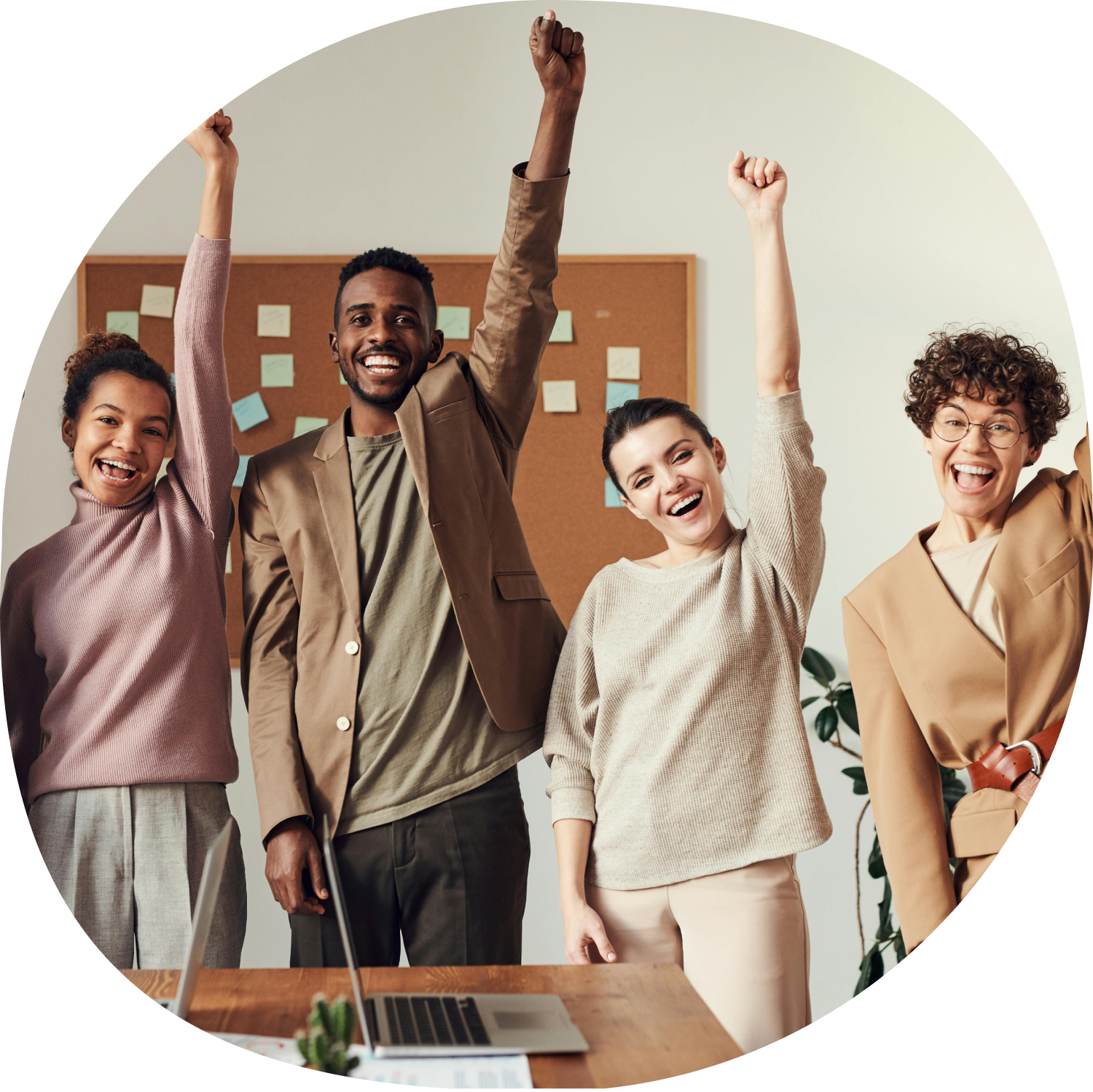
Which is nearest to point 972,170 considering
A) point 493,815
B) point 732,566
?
point 732,566

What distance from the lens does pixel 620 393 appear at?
1610 millimetres

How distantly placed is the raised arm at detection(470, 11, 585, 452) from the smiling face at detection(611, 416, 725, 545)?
0.20 m

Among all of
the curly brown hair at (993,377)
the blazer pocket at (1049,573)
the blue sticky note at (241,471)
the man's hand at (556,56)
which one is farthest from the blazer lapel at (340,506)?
the blazer pocket at (1049,573)

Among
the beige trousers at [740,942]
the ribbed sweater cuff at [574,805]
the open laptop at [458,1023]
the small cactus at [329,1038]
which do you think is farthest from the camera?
the ribbed sweater cuff at [574,805]

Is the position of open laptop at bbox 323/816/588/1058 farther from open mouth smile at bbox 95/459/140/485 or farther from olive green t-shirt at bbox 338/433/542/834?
open mouth smile at bbox 95/459/140/485

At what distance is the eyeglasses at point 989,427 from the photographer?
5.03 feet

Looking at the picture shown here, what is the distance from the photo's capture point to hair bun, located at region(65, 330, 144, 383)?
162 cm

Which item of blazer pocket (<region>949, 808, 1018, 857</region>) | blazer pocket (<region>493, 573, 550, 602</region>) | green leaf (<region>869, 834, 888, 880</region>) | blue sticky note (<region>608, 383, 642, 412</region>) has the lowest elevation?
green leaf (<region>869, 834, 888, 880</region>)

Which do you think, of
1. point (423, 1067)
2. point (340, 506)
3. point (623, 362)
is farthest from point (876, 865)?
point (340, 506)

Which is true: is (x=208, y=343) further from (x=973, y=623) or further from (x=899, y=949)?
(x=899, y=949)

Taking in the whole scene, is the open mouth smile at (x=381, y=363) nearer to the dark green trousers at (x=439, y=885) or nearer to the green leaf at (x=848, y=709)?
the dark green trousers at (x=439, y=885)

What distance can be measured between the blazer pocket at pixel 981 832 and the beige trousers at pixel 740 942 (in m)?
0.24

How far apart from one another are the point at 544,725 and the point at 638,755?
6.3 inches

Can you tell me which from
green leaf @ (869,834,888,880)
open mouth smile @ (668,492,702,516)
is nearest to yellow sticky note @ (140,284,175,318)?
open mouth smile @ (668,492,702,516)
